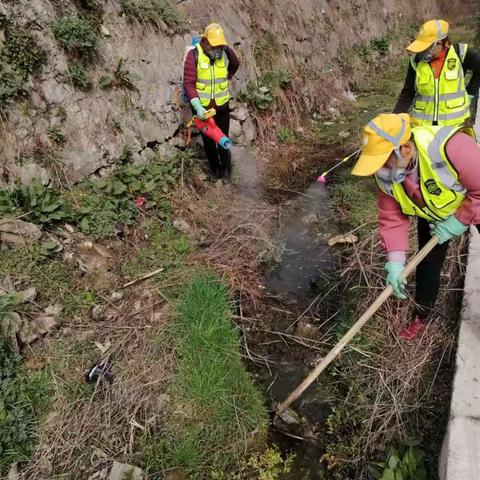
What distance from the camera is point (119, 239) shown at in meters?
4.42

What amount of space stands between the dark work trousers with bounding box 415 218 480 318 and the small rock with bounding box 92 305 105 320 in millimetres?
2630

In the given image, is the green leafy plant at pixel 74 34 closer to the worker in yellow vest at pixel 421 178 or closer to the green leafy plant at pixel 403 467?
the worker in yellow vest at pixel 421 178

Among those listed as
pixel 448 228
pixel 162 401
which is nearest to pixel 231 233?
pixel 162 401

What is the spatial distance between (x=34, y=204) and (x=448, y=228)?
3442 millimetres

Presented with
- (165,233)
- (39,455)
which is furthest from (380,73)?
(39,455)

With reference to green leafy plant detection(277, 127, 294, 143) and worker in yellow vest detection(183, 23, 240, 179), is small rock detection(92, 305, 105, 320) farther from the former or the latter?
green leafy plant detection(277, 127, 294, 143)

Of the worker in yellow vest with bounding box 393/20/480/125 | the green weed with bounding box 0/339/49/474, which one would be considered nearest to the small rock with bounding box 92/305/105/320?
the green weed with bounding box 0/339/49/474

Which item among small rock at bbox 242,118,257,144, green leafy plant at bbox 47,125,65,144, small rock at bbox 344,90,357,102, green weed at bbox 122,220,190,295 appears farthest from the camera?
small rock at bbox 344,90,357,102

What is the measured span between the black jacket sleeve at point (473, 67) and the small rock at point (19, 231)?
162 inches

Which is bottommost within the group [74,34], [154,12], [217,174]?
[217,174]

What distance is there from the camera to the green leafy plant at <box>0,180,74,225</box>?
12.5 feet

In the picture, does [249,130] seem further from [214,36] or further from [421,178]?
[421,178]

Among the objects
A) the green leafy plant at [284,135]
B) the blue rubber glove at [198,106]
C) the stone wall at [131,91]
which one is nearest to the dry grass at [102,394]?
the stone wall at [131,91]

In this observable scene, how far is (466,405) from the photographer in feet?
8.70
